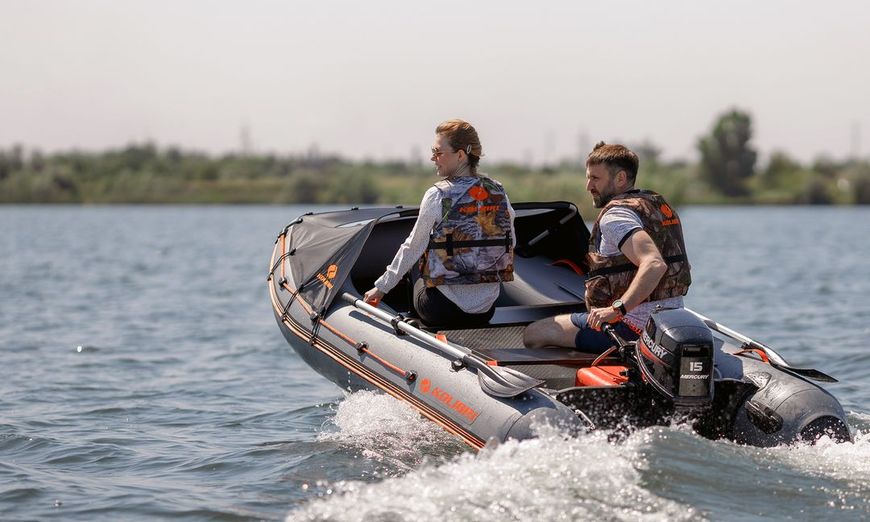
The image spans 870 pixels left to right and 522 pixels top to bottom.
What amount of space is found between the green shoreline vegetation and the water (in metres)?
50.8

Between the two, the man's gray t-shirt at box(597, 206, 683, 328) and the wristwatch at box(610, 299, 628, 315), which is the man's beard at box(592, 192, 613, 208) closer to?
the man's gray t-shirt at box(597, 206, 683, 328)

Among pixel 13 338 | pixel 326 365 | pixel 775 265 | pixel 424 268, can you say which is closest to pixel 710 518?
pixel 424 268

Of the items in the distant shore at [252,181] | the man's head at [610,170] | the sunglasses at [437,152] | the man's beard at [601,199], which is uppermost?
the sunglasses at [437,152]

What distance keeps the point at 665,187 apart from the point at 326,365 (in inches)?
1484

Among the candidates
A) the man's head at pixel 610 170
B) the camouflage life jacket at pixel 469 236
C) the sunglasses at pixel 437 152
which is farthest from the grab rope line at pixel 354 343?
the man's head at pixel 610 170

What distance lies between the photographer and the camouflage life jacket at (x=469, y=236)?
19.9ft

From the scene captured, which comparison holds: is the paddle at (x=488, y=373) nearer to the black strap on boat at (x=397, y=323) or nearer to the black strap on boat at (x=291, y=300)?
the black strap on boat at (x=397, y=323)

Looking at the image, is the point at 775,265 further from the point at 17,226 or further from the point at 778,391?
the point at 17,226

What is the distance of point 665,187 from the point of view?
43312 mm

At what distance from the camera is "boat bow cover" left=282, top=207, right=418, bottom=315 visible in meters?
7.09

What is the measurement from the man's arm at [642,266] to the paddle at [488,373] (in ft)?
1.94

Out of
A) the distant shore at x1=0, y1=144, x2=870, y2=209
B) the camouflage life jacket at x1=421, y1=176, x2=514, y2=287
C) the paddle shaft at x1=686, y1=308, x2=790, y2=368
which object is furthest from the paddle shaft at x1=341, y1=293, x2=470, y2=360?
the distant shore at x1=0, y1=144, x2=870, y2=209

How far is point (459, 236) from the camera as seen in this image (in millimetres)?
6113

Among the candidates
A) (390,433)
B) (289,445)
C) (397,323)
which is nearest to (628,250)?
(397,323)
